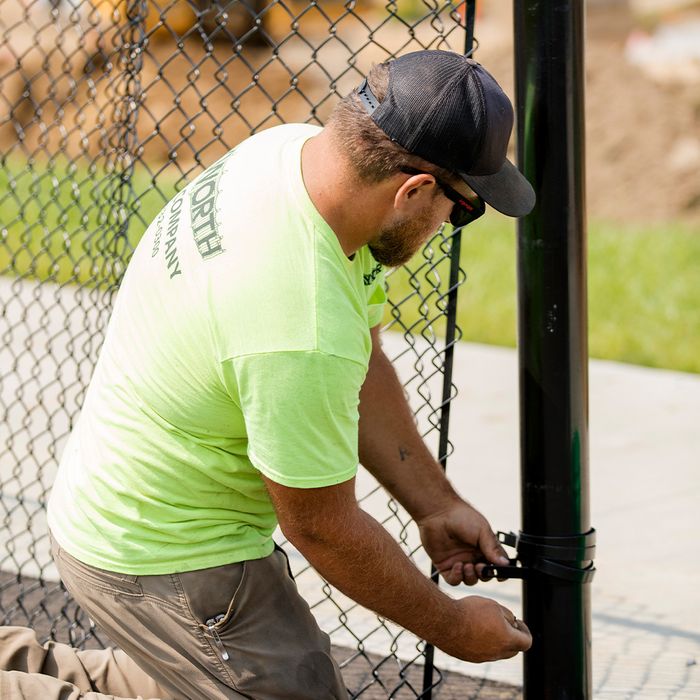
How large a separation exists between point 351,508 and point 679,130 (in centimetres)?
1103

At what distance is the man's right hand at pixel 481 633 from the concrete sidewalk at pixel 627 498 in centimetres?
105

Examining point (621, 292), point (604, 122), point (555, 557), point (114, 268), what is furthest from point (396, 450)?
point (604, 122)

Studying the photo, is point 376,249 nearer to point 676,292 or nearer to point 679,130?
point 676,292

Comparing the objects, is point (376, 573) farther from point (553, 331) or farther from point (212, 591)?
point (553, 331)

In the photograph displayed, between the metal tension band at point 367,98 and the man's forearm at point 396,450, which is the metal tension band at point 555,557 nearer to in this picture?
the man's forearm at point 396,450

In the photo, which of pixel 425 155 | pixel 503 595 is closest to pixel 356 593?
pixel 425 155

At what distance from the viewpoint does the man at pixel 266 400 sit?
201 cm

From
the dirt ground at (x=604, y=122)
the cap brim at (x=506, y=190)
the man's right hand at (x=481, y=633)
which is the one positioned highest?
the dirt ground at (x=604, y=122)

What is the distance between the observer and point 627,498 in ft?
15.9

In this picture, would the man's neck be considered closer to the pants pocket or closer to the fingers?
the pants pocket

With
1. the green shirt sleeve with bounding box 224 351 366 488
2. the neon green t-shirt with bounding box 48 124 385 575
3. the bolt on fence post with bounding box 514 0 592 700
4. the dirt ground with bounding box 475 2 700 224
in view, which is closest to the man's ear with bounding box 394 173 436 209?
the neon green t-shirt with bounding box 48 124 385 575

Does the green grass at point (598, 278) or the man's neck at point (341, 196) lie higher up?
the green grass at point (598, 278)

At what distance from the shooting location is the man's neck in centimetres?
204

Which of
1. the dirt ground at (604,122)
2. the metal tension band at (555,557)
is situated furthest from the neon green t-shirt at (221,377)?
the dirt ground at (604,122)
